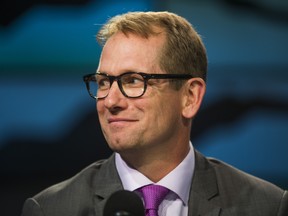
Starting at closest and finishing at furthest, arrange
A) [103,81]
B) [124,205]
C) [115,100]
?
[124,205], [115,100], [103,81]

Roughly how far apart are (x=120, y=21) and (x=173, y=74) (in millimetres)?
239

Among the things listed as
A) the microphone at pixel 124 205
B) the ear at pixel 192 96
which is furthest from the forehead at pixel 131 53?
the microphone at pixel 124 205

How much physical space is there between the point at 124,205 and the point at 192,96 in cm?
60

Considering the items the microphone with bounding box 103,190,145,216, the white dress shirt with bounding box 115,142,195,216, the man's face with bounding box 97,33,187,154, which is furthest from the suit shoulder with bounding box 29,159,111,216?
the microphone with bounding box 103,190,145,216

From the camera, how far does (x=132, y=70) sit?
1767mm

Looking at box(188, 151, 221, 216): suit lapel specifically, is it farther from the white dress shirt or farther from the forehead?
the forehead

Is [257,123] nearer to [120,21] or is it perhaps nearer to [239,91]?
[239,91]

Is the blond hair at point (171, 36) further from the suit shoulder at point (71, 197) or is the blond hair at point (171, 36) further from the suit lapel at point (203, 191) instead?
the suit shoulder at point (71, 197)

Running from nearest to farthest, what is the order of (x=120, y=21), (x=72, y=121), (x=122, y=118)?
(x=122, y=118) → (x=120, y=21) → (x=72, y=121)

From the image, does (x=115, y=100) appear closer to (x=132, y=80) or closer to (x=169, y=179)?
(x=132, y=80)

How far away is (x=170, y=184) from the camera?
6.15ft

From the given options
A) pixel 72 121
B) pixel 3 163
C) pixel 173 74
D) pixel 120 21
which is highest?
pixel 120 21

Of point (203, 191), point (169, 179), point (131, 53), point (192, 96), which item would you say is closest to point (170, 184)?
point (169, 179)

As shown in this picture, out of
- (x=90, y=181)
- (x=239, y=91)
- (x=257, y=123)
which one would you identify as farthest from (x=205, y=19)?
(x=90, y=181)
